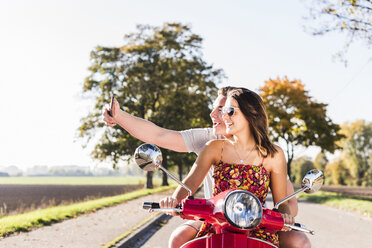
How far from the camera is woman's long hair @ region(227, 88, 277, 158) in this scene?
3117 millimetres

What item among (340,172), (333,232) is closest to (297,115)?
(333,232)

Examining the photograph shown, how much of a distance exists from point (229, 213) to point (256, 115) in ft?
3.34

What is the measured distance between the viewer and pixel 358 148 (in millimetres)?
85500

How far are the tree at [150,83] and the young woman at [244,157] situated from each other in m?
29.7

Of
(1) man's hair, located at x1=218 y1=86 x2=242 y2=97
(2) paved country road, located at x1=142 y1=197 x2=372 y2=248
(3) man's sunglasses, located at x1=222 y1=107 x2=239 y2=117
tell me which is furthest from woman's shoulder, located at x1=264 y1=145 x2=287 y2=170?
(2) paved country road, located at x1=142 y1=197 x2=372 y2=248

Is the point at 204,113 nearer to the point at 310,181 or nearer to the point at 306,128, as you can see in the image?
the point at 306,128

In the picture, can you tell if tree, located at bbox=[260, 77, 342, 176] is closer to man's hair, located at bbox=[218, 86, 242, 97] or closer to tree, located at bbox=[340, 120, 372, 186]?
man's hair, located at bbox=[218, 86, 242, 97]

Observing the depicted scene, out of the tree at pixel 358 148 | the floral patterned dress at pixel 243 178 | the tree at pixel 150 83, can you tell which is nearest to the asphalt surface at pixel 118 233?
the floral patterned dress at pixel 243 178

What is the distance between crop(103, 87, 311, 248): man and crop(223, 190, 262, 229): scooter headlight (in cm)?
89

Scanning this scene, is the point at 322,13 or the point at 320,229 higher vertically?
the point at 322,13

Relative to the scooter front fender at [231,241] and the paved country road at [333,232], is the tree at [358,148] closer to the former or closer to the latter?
the paved country road at [333,232]

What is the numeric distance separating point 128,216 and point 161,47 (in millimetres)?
22419

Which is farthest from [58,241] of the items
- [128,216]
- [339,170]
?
[339,170]

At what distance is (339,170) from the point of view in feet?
281
